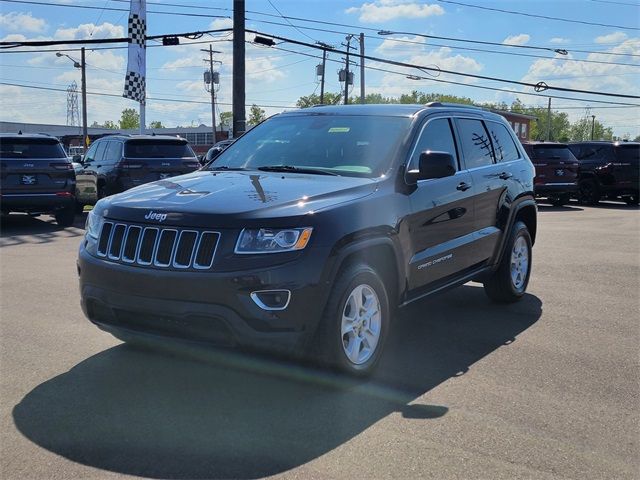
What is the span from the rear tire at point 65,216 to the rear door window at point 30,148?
42.1 inches

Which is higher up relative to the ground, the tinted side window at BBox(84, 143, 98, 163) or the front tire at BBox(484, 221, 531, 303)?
the tinted side window at BBox(84, 143, 98, 163)

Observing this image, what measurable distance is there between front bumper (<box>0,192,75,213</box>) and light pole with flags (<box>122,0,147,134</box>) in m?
8.86

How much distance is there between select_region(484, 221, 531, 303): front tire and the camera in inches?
253

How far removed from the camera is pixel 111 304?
398 cm

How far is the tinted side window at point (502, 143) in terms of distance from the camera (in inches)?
254

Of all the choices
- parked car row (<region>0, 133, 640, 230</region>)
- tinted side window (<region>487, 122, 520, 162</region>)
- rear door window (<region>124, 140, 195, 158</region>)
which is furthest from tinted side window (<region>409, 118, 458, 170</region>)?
rear door window (<region>124, 140, 195, 158</region>)

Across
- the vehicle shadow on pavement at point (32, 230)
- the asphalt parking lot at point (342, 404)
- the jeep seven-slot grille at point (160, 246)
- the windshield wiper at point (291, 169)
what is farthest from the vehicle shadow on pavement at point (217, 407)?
the vehicle shadow on pavement at point (32, 230)

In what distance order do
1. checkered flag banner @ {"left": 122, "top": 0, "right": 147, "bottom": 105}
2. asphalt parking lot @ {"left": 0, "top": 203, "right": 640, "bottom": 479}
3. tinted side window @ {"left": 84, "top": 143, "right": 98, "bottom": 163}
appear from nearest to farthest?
asphalt parking lot @ {"left": 0, "top": 203, "right": 640, "bottom": 479} < tinted side window @ {"left": 84, "top": 143, "right": 98, "bottom": 163} < checkered flag banner @ {"left": 122, "top": 0, "right": 147, "bottom": 105}

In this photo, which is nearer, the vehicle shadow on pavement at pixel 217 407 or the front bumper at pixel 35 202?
the vehicle shadow on pavement at pixel 217 407

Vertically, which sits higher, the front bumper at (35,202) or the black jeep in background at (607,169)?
the black jeep in background at (607,169)

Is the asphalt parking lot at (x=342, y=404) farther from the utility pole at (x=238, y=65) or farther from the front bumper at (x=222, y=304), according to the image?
the utility pole at (x=238, y=65)

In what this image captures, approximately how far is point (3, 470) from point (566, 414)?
3.08m

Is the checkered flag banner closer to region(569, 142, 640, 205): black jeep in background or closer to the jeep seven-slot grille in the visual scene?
region(569, 142, 640, 205): black jeep in background

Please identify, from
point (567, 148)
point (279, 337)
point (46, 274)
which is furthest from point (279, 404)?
point (567, 148)
